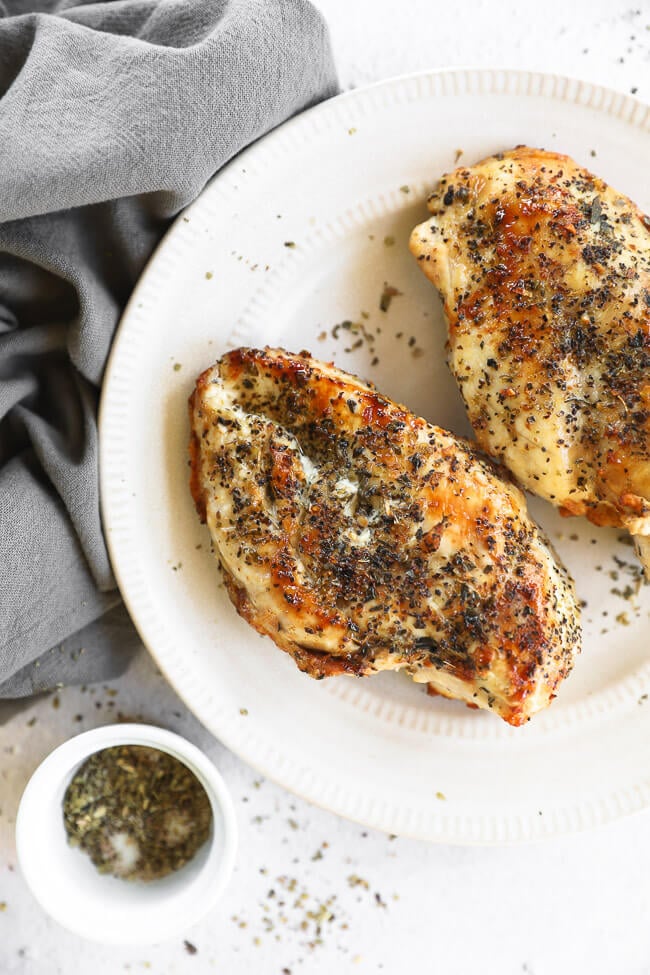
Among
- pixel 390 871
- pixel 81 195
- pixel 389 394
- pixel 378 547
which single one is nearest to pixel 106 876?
pixel 390 871

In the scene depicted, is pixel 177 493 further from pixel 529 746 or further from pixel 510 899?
pixel 510 899

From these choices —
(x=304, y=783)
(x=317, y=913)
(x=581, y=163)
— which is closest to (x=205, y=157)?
(x=581, y=163)

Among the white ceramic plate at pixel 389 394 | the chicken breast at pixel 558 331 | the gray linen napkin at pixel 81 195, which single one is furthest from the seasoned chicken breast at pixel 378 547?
the gray linen napkin at pixel 81 195

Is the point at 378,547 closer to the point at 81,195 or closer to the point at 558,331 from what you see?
the point at 558,331

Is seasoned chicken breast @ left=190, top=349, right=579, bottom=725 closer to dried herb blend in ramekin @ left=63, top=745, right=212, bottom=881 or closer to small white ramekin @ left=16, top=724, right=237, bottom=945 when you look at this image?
small white ramekin @ left=16, top=724, right=237, bottom=945

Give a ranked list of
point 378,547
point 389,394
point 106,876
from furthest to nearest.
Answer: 1. point 106,876
2. point 389,394
3. point 378,547

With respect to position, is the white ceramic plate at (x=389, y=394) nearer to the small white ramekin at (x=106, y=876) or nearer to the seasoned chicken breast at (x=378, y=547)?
the small white ramekin at (x=106, y=876)
